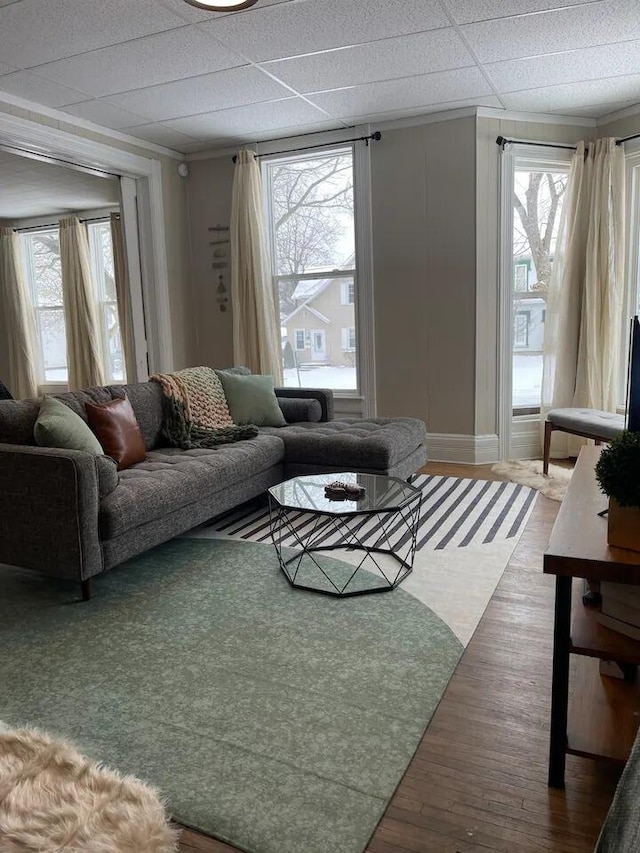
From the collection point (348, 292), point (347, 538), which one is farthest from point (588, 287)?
point (347, 538)

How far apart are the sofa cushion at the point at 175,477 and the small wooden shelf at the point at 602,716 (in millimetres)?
1820

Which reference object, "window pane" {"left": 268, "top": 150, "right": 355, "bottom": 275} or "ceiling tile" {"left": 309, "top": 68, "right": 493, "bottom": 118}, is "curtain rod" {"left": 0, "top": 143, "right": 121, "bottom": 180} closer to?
"window pane" {"left": 268, "top": 150, "right": 355, "bottom": 275}

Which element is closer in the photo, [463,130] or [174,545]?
[174,545]

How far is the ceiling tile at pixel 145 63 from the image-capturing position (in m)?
3.34

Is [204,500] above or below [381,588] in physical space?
above

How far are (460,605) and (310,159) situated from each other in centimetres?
403

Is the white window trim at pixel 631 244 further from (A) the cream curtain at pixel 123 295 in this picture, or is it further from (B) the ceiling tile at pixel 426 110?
(A) the cream curtain at pixel 123 295

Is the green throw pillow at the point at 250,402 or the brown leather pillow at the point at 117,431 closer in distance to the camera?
the brown leather pillow at the point at 117,431

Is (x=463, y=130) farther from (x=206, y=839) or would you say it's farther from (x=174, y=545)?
(x=206, y=839)

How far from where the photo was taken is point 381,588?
8.96 ft

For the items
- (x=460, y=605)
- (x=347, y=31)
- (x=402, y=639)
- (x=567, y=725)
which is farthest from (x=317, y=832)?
(x=347, y=31)

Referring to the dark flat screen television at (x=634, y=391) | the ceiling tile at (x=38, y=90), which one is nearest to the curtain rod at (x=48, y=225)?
the ceiling tile at (x=38, y=90)

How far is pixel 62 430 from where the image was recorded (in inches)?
112

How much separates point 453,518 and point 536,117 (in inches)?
124
